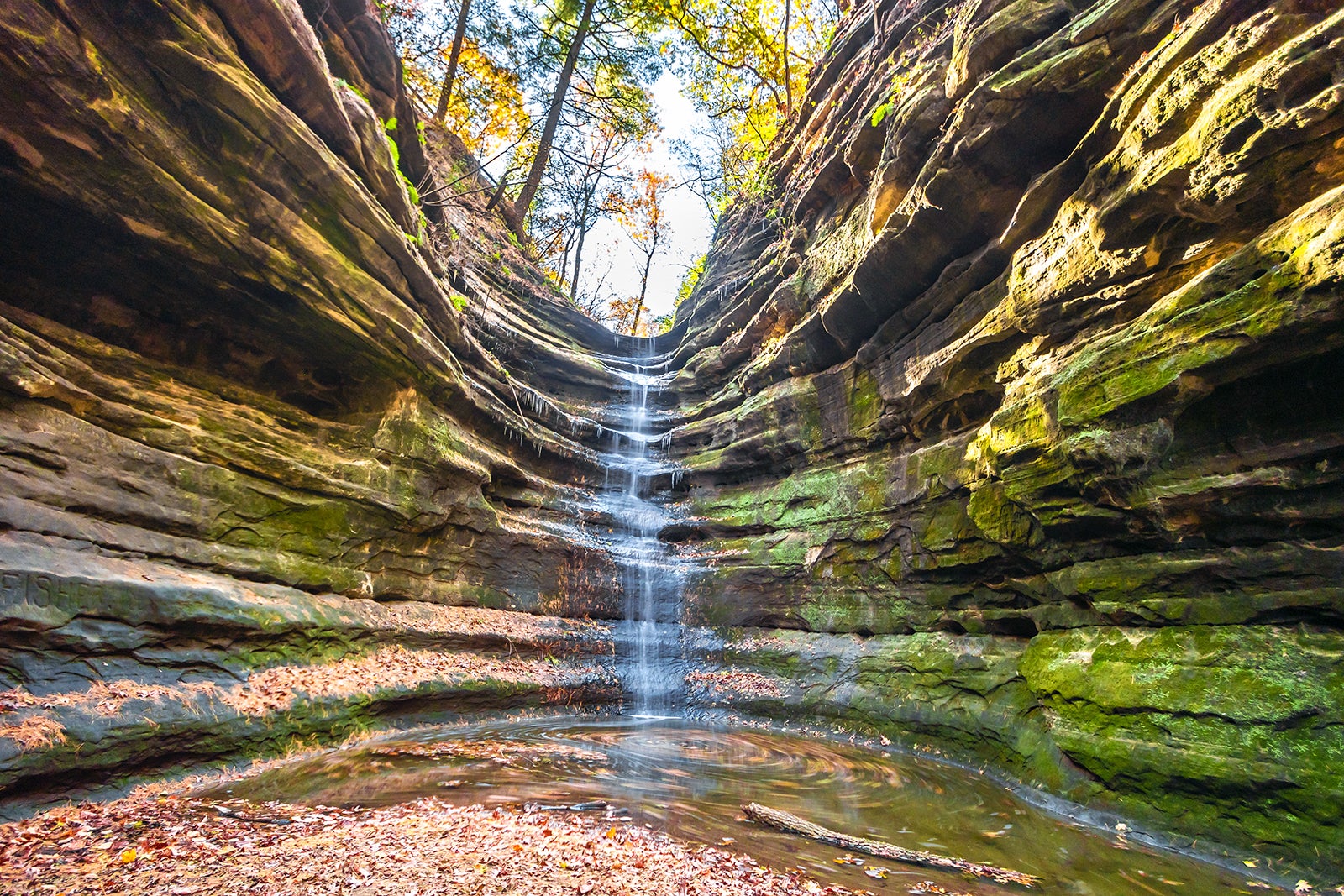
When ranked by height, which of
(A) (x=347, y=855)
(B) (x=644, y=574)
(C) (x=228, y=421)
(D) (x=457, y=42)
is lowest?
(A) (x=347, y=855)

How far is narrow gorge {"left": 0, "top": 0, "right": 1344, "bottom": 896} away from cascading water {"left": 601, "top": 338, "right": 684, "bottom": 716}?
125 mm

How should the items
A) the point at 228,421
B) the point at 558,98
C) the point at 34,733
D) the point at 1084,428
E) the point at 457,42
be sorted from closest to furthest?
the point at 34,733 → the point at 1084,428 → the point at 228,421 → the point at 457,42 → the point at 558,98

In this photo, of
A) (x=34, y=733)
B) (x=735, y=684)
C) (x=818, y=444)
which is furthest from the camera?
(x=818, y=444)

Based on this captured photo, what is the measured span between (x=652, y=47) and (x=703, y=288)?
935cm

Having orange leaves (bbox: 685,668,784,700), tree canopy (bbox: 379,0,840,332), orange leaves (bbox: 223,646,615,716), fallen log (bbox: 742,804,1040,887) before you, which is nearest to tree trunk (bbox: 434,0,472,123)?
tree canopy (bbox: 379,0,840,332)

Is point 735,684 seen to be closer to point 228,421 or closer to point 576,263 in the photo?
point 228,421

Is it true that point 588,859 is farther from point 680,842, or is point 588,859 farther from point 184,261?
point 184,261

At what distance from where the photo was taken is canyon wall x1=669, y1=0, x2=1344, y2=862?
17.0 ft

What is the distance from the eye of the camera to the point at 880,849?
473 cm

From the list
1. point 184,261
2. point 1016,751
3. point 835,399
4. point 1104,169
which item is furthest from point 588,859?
point 835,399

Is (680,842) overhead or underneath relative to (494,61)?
underneath

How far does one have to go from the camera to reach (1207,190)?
5969 millimetres

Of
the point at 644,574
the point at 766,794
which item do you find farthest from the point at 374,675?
the point at 644,574

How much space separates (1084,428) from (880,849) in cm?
548
